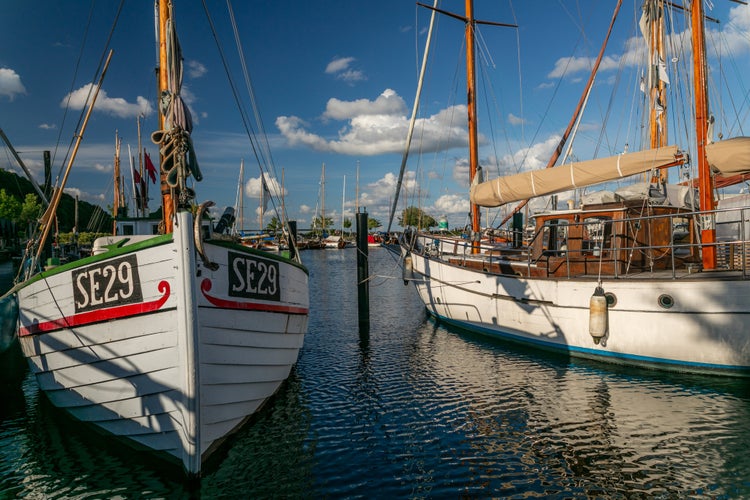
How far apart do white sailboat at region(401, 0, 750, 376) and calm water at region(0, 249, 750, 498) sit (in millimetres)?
865

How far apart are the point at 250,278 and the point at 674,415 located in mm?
7925

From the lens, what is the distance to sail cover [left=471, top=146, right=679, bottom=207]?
1263 centimetres

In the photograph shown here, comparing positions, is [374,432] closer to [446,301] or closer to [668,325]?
[668,325]

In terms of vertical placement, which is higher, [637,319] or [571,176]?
[571,176]

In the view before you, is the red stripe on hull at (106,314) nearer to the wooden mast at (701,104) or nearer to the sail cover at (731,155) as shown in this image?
the sail cover at (731,155)

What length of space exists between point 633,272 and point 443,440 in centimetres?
815

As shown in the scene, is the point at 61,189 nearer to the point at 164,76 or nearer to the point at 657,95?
the point at 164,76

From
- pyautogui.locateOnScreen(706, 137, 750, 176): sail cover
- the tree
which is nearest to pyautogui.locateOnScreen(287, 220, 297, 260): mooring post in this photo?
the tree

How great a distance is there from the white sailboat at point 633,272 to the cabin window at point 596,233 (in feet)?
0.10

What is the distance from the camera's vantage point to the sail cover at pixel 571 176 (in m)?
12.6

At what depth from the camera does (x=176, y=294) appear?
19.7 feet

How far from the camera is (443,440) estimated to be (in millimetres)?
7609

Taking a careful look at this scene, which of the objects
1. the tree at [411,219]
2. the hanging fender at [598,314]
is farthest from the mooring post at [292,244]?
the hanging fender at [598,314]

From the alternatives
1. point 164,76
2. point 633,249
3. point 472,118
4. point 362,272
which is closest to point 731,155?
point 633,249
